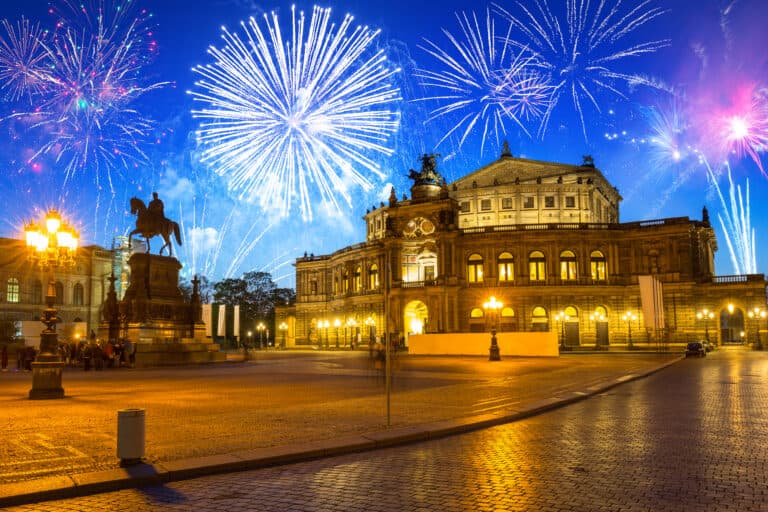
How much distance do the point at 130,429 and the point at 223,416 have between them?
18.4ft

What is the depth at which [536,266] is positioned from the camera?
237ft

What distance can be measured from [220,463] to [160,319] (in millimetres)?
30912

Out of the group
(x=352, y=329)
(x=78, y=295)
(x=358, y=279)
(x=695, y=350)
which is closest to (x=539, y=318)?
(x=695, y=350)

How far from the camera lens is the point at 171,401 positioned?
18.1 metres

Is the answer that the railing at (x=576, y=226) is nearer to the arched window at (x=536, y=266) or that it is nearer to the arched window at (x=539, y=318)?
the arched window at (x=536, y=266)

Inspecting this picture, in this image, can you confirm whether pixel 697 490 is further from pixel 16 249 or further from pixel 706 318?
pixel 16 249

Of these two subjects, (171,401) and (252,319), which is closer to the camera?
(171,401)

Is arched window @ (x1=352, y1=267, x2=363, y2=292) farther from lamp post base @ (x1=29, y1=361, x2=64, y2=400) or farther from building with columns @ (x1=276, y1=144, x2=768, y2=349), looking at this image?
lamp post base @ (x1=29, y1=361, x2=64, y2=400)

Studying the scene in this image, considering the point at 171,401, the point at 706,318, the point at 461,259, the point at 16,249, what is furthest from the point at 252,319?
the point at 171,401

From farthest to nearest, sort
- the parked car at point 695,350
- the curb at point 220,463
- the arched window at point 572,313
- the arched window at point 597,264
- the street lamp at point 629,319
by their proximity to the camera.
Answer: the arched window at point 597,264
the arched window at point 572,313
the street lamp at point 629,319
the parked car at point 695,350
the curb at point 220,463

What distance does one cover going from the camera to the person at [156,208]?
3997cm

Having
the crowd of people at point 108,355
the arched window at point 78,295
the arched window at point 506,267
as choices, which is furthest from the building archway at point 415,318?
the arched window at point 78,295

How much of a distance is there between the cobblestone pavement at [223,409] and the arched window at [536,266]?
4454 cm

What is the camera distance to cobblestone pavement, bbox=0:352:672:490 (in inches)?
414
